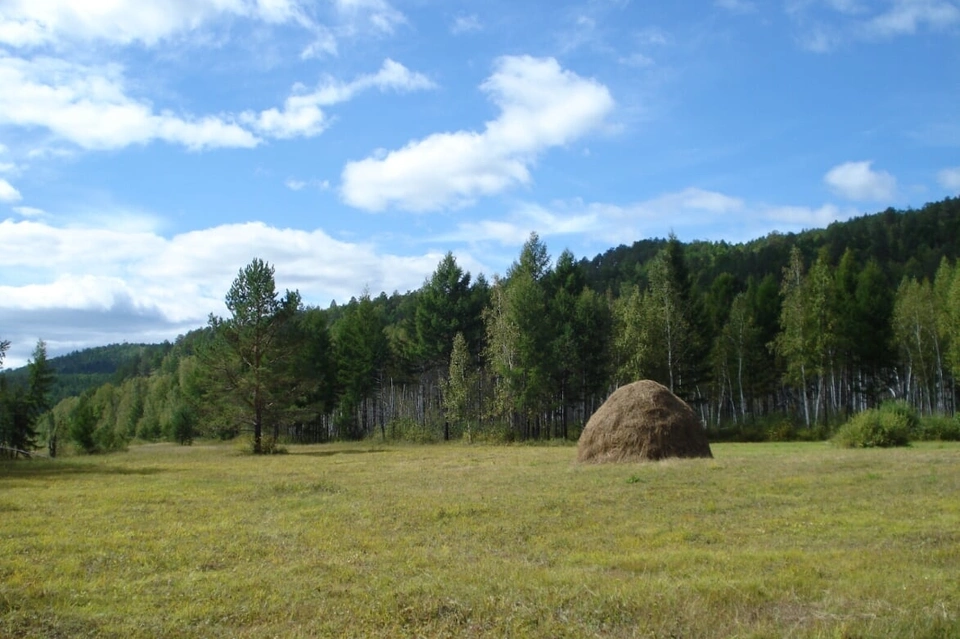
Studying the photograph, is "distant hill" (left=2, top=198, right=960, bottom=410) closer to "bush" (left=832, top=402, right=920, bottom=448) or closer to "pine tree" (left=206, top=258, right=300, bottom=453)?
"pine tree" (left=206, top=258, right=300, bottom=453)

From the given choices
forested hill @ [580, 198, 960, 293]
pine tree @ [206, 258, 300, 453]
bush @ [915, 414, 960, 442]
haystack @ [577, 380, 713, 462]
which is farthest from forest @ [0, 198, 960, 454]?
forested hill @ [580, 198, 960, 293]

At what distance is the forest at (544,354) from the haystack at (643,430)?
22.6 metres

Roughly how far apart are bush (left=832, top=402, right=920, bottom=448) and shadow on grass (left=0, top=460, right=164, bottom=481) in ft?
99.1

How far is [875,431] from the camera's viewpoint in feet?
106

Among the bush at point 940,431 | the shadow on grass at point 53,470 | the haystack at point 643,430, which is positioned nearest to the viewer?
the haystack at point 643,430

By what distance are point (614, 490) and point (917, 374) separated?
5267cm

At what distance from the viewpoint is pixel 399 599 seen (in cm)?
804

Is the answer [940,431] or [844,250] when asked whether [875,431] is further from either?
[844,250]

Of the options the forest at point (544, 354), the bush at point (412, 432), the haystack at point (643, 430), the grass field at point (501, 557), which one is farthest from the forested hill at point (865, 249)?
the grass field at point (501, 557)

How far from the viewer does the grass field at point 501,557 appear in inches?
292

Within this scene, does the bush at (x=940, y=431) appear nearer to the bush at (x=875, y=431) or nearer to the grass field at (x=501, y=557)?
the bush at (x=875, y=431)

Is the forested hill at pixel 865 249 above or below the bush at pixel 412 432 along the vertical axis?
above

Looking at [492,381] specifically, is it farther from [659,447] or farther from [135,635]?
[135,635]

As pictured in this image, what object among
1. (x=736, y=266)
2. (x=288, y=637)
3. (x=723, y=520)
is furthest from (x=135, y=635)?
(x=736, y=266)
